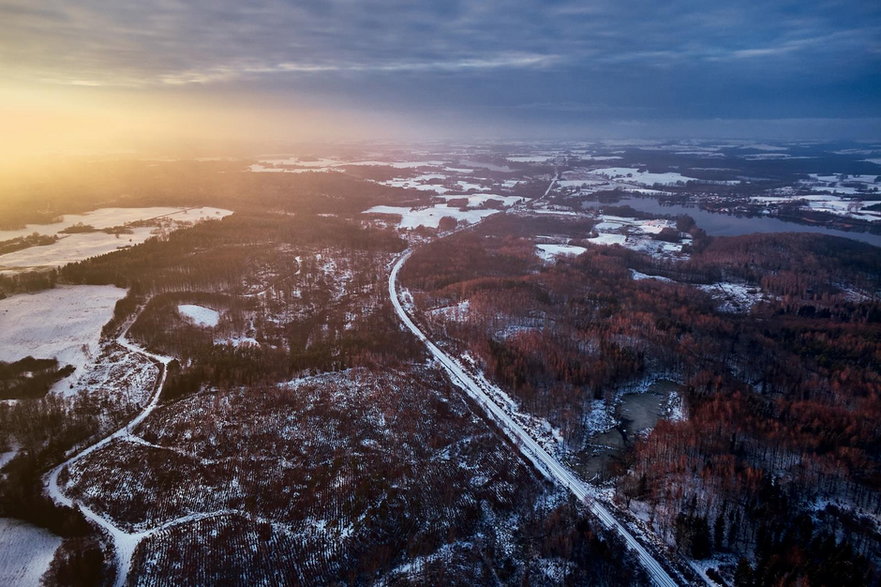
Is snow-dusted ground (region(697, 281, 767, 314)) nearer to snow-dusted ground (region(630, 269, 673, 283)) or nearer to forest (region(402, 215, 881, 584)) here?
forest (region(402, 215, 881, 584))

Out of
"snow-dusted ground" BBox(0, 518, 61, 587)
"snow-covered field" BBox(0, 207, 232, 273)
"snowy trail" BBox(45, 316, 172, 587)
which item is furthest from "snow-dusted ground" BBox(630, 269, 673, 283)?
"snow-covered field" BBox(0, 207, 232, 273)

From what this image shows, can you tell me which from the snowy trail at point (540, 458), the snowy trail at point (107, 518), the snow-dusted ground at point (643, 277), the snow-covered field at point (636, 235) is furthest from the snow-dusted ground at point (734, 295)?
the snowy trail at point (107, 518)

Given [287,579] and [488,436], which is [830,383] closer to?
[488,436]

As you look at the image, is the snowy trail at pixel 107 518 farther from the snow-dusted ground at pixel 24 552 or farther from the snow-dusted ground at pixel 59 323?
the snow-dusted ground at pixel 59 323

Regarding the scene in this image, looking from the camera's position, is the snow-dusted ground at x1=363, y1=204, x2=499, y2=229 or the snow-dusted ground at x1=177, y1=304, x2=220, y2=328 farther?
the snow-dusted ground at x1=363, y1=204, x2=499, y2=229

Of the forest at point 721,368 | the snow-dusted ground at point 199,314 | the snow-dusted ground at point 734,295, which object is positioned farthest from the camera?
the snow-dusted ground at point 734,295

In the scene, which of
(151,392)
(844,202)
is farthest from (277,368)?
(844,202)
